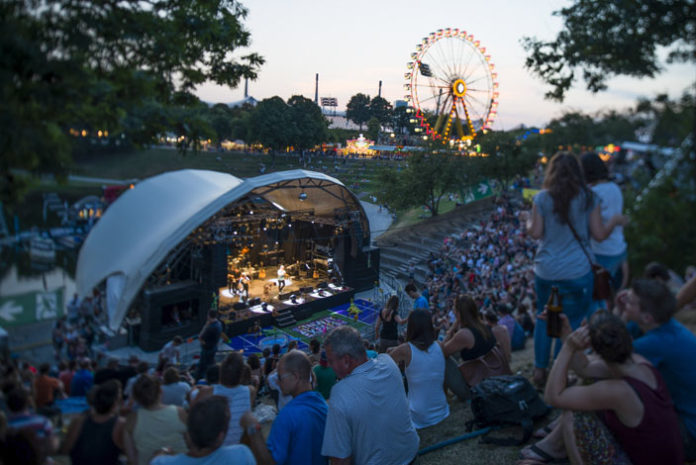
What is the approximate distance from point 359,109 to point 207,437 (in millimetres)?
5669

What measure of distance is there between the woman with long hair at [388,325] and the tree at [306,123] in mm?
2294

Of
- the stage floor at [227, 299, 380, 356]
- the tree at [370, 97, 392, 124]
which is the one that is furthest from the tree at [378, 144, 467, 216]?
the stage floor at [227, 299, 380, 356]

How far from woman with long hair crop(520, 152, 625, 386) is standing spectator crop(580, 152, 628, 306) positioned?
0.21 metres

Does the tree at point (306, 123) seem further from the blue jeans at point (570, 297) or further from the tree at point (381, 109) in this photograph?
the blue jeans at point (570, 297)

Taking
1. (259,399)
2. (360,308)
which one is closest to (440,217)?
(360,308)

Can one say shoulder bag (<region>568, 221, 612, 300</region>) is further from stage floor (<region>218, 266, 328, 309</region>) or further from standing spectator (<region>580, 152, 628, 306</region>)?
stage floor (<region>218, 266, 328, 309</region>)

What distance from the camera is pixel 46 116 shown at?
8.29 feet

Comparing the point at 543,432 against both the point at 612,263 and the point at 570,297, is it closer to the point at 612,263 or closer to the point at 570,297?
the point at 570,297

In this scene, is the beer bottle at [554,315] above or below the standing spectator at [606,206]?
below

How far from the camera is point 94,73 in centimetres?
285

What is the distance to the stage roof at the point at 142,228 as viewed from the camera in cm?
319

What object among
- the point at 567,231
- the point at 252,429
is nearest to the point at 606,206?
the point at 567,231

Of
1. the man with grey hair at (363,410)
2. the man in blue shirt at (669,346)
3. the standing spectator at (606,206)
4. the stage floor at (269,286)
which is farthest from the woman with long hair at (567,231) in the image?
the stage floor at (269,286)

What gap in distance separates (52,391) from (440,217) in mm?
11680
